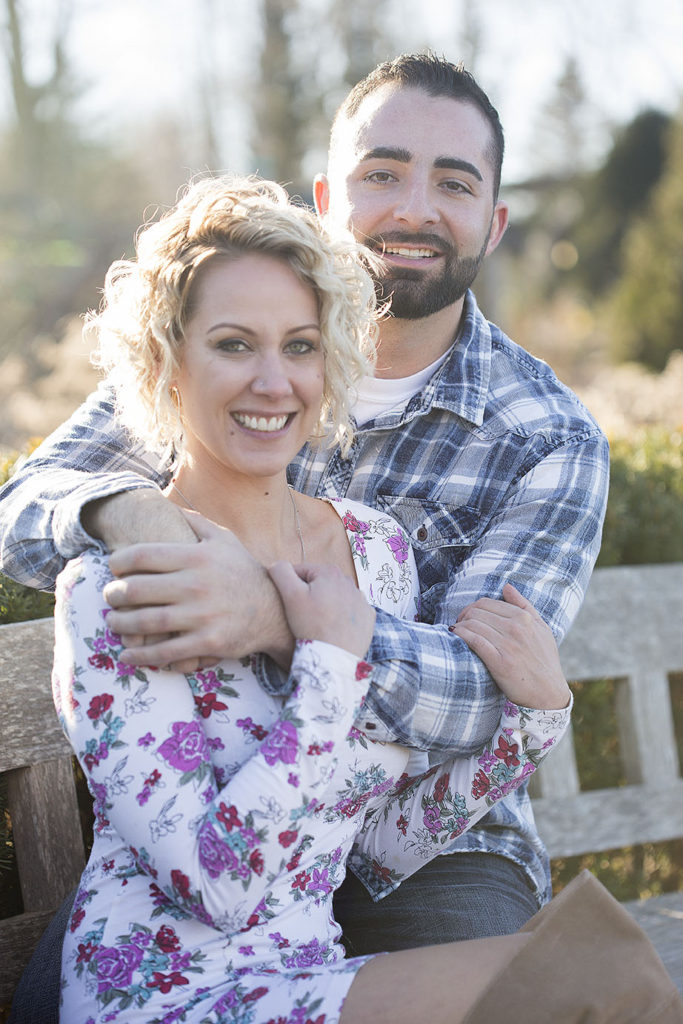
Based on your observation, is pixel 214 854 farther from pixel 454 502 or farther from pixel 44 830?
pixel 454 502

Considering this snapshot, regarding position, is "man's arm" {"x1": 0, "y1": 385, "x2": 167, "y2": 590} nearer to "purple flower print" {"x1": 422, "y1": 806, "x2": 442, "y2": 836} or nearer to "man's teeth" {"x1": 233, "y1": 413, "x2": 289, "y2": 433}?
"man's teeth" {"x1": 233, "y1": 413, "x2": 289, "y2": 433}

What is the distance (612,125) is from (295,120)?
7.85 metres

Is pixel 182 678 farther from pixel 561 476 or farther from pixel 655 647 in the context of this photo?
pixel 655 647

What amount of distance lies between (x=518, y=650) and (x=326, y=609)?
476 millimetres

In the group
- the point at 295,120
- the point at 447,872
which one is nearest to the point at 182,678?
the point at 447,872

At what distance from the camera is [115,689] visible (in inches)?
67.4

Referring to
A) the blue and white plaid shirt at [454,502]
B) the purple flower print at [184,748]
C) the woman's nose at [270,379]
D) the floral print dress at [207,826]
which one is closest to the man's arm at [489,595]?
the blue and white plaid shirt at [454,502]

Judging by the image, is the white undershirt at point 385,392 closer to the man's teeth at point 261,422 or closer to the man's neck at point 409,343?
the man's neck at point 409,343

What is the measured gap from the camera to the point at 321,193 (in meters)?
3.26

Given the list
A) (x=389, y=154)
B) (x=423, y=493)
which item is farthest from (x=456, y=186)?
(x=423, y=493)

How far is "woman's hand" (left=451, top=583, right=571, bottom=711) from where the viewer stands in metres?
2.07

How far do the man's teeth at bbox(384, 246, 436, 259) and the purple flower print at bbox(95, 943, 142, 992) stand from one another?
186 centimetres

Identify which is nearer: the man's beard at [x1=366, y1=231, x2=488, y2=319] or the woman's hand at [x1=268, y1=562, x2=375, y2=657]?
the woman's hand at [x1=268, y1=562, x2=375, y2=657]

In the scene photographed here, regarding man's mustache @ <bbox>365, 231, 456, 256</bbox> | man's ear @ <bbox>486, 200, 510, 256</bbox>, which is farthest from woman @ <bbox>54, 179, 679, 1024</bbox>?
man's ear @ <bbox>486, 200, 510, 256</bbox>
